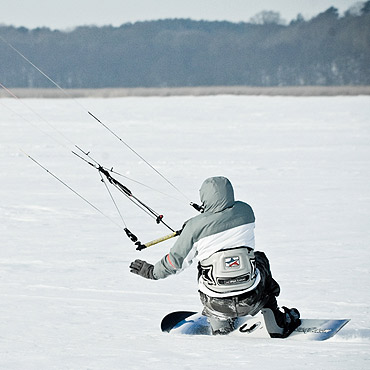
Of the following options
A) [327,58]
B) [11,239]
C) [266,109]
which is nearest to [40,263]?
[11,239]

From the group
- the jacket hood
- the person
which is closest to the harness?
the person

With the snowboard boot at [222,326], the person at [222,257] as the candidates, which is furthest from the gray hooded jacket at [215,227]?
the snowboard boot at [222,326]

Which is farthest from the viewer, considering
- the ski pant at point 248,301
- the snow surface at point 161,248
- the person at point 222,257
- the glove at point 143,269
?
the glove at point 143,269

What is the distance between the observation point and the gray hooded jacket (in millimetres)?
4477

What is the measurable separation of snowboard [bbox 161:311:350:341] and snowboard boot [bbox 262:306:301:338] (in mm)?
29

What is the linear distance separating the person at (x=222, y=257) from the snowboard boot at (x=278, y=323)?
0.36ft

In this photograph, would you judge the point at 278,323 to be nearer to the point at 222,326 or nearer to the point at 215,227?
the point at 222,326

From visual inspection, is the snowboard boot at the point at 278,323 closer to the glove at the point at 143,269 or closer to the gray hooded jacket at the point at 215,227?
the gray hooded jacket at the point at 215,227

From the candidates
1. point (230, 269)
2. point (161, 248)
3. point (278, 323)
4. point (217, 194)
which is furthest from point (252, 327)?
point (161, 248)

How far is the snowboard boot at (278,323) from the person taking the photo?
4820mm

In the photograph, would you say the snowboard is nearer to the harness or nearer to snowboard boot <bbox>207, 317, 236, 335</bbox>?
snowboard boot <bbox>207, 317, 236, 335</bbox>

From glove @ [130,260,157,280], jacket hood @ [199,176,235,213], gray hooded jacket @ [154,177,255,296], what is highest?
jacket hood @ [199,176,235,213]

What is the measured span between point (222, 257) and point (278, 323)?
62cm

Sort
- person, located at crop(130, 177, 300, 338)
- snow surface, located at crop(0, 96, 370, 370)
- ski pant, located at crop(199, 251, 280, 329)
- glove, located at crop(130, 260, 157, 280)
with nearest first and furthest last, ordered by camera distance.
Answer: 1. snow surface, located at crop(0, 96, 370, 370)
2. person, located at crop(130, 177, 300, 338)
3. ski pant, located at crop(199, 251, 280, 329)
4. glove, located at crop(130, 260, 157, 280)
